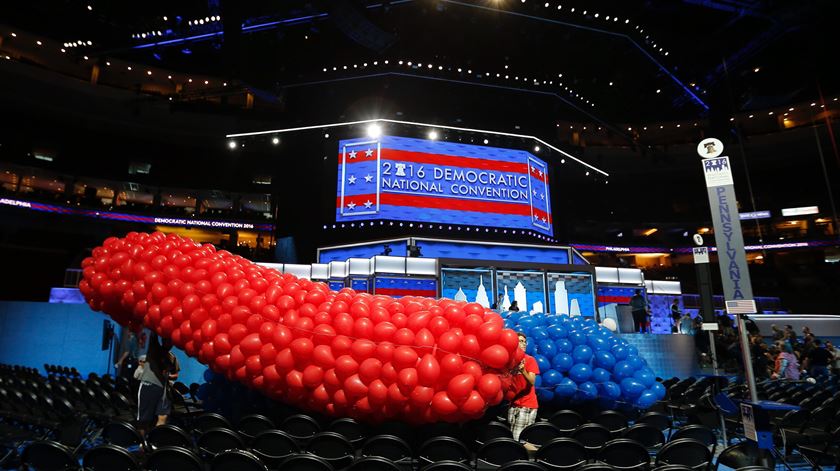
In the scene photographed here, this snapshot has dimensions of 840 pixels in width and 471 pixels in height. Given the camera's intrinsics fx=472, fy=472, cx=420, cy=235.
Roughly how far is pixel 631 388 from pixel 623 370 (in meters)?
0.21

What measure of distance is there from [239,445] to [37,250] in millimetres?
19863

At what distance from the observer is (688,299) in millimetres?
16922

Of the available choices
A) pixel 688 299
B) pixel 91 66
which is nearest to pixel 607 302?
pixel 688 299

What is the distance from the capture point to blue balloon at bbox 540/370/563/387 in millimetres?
5484

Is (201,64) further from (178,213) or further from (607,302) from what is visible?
(607,302)

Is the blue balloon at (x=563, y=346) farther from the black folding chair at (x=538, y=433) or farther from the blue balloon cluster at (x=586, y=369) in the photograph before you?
the black folding chair at (x=538, y=433)

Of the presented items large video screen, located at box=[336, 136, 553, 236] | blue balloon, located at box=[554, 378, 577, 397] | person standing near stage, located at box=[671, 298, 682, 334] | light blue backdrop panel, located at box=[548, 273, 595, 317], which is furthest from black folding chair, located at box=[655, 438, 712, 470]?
large video screen, located at box=[336, 136, 553, 236]

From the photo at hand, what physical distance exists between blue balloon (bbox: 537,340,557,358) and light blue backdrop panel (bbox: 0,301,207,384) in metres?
11.7

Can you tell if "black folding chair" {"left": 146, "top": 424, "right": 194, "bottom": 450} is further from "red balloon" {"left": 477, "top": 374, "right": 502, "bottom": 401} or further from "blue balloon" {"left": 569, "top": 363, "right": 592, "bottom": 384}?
"blue balloon" {"left": 569, "top": 363, "right": 592, "bottom": 384}

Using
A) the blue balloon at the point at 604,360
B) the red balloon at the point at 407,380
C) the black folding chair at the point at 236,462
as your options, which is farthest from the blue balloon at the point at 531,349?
the black folding chair at the point at 236,462

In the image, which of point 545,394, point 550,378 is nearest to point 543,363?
point 550,378

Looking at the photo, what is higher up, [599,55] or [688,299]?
[599,55]

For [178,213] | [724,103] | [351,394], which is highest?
[724,103]

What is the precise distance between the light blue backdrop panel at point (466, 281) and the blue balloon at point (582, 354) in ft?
18.5
